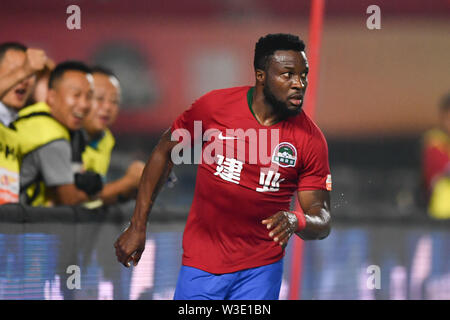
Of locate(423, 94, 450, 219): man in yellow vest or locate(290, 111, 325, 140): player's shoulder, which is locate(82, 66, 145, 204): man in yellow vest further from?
locate(423, 94, 450, 219): man in yellow vest

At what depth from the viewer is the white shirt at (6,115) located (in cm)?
532

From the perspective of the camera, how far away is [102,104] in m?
6.39

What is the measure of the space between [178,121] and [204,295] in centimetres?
97

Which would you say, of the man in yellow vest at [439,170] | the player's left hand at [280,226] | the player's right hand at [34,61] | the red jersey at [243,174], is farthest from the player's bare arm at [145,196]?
the man in yellow vest at [439,170]

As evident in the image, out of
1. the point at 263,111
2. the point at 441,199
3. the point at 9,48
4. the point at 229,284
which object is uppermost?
the point at 9,48

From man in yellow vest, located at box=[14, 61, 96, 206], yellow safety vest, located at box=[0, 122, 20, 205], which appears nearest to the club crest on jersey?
man in yellow vest, located at box=[14, 61, 96, 206]

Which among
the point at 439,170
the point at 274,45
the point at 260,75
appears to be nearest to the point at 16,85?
the point at 260,75

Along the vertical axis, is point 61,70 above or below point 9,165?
above

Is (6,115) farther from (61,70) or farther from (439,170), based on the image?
(439,170)

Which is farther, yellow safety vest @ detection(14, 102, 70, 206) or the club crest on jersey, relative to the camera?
yellow safety vest @ detection(14, 102, 70, 206)

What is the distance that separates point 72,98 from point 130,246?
1.88 meters

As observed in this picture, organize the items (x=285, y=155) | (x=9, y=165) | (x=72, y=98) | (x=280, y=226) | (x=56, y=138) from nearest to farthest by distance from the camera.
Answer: (x=280, y=226) → (x=285, y=155) → (x=9, y=165) → (x=56, y=138) → (x=72, y=98)

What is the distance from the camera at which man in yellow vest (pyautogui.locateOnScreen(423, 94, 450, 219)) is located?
31.0ft

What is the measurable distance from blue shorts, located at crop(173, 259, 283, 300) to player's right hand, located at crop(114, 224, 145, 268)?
1.02 feet
